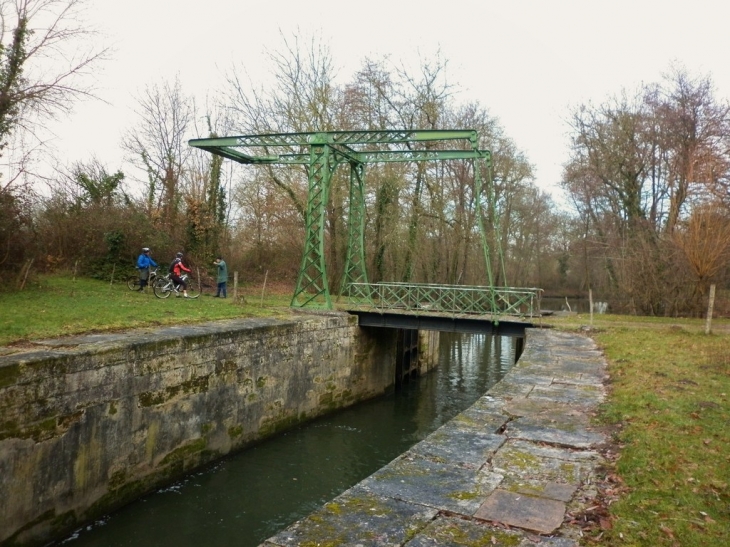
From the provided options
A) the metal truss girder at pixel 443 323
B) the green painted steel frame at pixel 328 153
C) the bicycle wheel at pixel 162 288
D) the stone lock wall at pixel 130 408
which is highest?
the green painted steel frame at pixel 328 153

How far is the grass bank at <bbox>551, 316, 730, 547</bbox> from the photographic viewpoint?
119 inches

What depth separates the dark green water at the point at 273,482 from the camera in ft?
24.7

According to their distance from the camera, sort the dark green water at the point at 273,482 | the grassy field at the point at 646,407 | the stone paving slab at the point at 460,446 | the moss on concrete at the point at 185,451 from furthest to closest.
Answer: the moss on concrete at the point at 185,451 → the dark green water at the point at 273,482 → the stone paving slab at the point at 460,446 → the grassy field at the point at 646,407

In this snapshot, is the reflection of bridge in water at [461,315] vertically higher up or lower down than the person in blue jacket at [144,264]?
lower down

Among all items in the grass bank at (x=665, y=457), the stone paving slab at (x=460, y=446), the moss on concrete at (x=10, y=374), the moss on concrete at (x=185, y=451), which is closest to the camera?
the grass bank at (x=665, y=457)

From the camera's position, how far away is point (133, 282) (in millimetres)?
17750

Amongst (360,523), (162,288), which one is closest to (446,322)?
(162,288)

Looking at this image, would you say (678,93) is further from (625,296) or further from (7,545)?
(7,545)

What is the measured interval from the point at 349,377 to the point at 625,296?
13.5 m

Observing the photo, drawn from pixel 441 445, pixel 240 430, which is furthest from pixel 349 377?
pixel 441 445

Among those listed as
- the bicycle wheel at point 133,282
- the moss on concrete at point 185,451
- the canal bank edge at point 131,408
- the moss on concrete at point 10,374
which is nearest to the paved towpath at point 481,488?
the moss on concrete at point 10,374

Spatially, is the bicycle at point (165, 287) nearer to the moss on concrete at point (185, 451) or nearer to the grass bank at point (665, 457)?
the moss on concrete at point (185, 451)

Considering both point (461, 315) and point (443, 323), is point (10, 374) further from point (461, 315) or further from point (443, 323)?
point (443, 323)

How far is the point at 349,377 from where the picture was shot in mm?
15047
